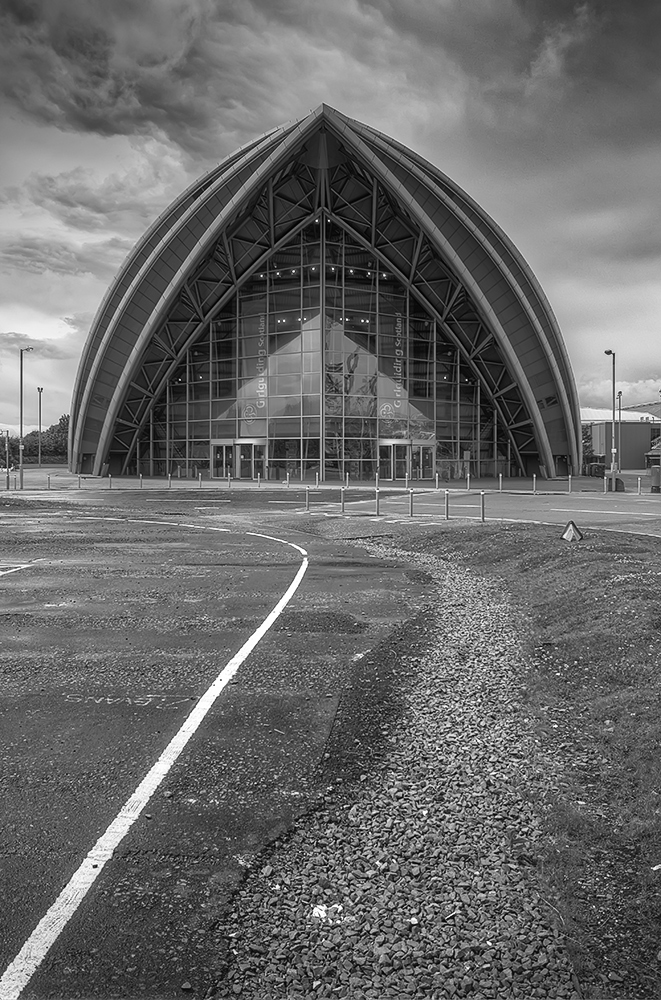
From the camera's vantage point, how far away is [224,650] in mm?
7746

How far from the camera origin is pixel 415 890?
3.40 m

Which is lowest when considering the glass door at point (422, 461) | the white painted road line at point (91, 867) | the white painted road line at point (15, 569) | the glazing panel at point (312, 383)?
the white painted road line at point (91, 867)

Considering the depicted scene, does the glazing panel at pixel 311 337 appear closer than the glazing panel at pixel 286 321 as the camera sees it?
Yes

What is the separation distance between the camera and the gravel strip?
2.85 m

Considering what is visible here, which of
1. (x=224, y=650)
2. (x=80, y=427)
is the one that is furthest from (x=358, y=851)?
(x=80, y=427)

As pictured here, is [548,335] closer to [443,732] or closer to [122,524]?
[122,524]

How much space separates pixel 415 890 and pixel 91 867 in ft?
5.17

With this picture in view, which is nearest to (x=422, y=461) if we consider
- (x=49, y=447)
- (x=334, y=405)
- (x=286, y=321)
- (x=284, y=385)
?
(x=334, y=405)

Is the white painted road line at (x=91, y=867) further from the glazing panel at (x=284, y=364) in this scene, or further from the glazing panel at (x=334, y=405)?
the glazing panel at (x=284, y=364)

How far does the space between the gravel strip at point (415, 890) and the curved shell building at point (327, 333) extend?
4944cm

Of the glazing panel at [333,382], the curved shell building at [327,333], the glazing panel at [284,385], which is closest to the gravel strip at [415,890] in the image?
the curved shell building at [327,333]

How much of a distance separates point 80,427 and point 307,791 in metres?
61.7

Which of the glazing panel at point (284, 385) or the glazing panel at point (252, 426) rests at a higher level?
the glazing panel at point (284, 385)

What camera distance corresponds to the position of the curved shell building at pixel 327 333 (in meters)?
52.9
